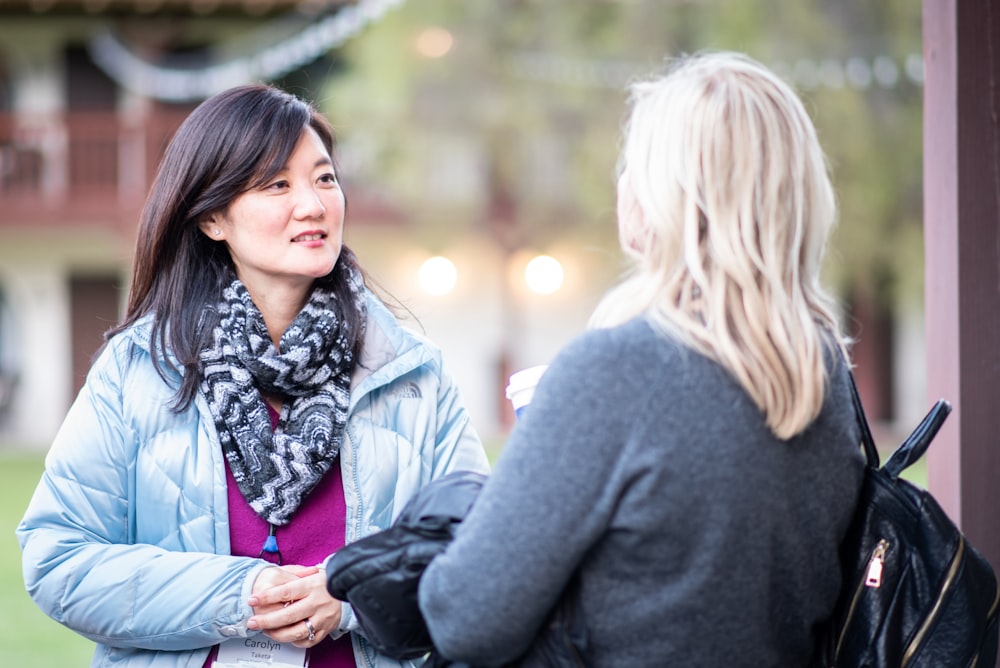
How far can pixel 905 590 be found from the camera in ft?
5.22

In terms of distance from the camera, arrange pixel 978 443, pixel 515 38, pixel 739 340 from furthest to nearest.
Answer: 1. pixel 515 38
2. pixel 978 443
3. pixel 739 340

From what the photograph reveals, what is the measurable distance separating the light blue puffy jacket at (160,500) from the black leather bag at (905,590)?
0.69m

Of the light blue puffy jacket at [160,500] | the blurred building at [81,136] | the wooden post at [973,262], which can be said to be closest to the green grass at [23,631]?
the wooden post at [973,262]

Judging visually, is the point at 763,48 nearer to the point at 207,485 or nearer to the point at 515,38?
the point at 515,38

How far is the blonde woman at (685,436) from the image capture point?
1379mm

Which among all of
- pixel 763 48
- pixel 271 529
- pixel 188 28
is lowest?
pixel 271 529

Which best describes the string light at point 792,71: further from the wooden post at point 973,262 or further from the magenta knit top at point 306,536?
the magenta knit top at point 306,536

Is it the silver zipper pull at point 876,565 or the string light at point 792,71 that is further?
the string light at point 792,71

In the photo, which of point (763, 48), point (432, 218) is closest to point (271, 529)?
point (763, 48)

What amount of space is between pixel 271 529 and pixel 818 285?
0.95 metres

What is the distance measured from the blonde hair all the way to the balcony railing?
15.1 meters

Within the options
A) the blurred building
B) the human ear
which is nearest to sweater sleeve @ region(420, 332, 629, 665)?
the human ear

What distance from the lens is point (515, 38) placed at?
13477 mm

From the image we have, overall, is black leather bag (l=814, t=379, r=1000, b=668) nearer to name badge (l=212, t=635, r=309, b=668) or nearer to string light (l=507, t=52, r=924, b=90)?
name badge (l=212, t=635, r=309, b=668)
